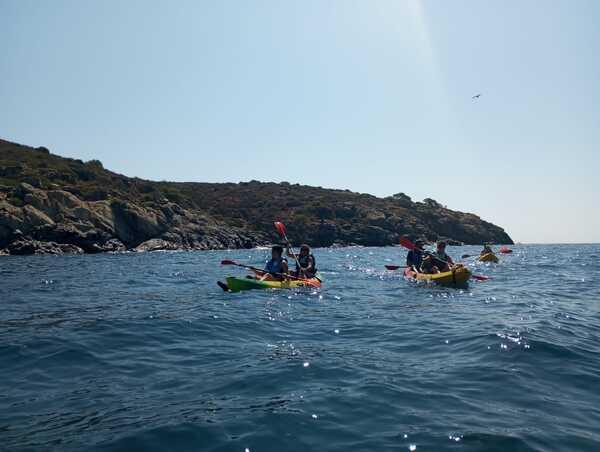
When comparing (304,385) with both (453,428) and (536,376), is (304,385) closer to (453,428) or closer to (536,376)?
(453,428)

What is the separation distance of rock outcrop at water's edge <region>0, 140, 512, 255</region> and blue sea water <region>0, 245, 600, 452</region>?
115 feet

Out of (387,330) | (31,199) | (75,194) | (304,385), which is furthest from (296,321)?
(75,194)

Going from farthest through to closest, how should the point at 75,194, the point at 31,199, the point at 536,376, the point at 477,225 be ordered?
the point at 477,225
the point at 75,194
the point at 31,199
the point at 536,376

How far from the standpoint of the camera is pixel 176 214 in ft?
199

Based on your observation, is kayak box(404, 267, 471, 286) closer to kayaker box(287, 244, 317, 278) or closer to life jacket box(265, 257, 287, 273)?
kayaker box(287, 244, 317, 278)

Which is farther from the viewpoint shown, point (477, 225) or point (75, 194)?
point (477, 225)

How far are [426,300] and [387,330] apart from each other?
483 centimetres

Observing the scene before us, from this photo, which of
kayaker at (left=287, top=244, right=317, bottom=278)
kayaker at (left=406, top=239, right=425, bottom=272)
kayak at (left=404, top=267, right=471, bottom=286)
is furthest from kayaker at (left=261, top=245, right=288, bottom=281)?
kayaker at (left=406, top=239, right=425, bottom=272)

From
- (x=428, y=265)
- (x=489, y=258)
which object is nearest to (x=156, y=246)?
(x=489, y=258)

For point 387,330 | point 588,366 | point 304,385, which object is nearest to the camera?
point 304,385

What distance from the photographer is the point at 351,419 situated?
4949 mm

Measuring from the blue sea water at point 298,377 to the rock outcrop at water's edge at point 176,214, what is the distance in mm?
34926

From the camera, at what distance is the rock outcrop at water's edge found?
4475cm

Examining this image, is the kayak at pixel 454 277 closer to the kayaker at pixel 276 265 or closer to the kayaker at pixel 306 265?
the kayaker at pixel 306 265
